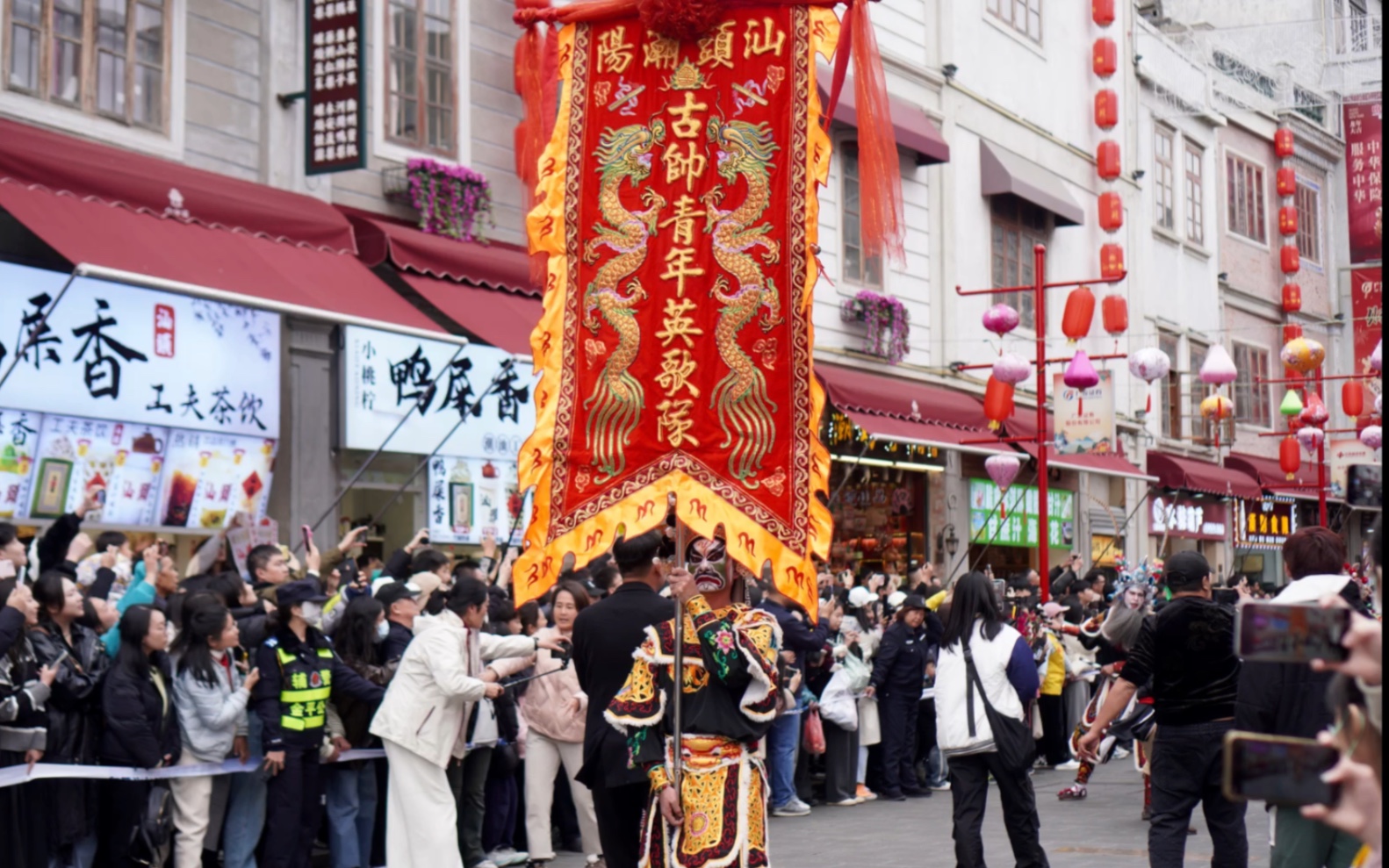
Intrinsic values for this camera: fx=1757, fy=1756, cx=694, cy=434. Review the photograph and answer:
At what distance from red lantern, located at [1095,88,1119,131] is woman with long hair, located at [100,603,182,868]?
22927mm

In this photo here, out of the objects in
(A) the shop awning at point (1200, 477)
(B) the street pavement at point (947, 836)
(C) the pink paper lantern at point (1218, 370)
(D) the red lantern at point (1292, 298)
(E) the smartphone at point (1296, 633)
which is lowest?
(B) the street pavement at point (947, 836)

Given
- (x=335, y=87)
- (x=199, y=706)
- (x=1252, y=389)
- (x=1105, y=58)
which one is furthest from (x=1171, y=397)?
(x=199, y=706)

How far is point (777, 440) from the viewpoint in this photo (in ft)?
24.7

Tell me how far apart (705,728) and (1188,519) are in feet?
88.2

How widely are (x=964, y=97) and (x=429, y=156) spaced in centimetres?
1142

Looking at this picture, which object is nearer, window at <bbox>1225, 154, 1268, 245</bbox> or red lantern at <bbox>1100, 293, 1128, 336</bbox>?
red lantern at <bbox>1100, 293, 1128, 336</bbox>

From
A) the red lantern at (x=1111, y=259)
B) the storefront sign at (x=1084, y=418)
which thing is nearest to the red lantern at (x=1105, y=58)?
the red lantern at (x=1111, y=259)

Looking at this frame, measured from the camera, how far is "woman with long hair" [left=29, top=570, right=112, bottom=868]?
29.9ft

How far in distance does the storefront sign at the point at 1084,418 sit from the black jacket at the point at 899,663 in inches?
296

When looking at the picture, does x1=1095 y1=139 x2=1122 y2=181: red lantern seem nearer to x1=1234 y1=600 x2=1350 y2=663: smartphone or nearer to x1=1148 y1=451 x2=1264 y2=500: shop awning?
x1=1148 y1=451 x2=1264 y2=500: shop awning

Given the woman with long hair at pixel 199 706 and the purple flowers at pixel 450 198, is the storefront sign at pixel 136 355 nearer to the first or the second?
the purple flowers at pixel 450 198

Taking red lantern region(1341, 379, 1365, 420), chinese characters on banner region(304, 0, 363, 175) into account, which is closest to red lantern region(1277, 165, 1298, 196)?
red lantern region(1341, 379, 1365, 420)

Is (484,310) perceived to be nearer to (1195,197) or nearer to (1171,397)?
(1171,397)

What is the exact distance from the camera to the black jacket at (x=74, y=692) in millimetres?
9125
